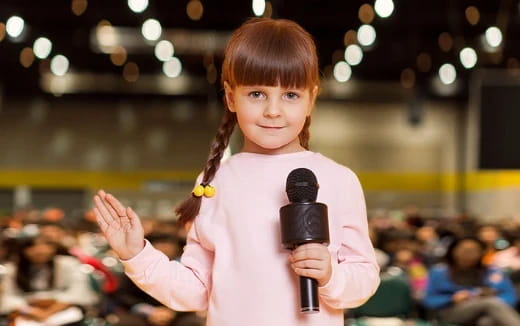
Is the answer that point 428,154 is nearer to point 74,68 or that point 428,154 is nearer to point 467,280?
point 74,68

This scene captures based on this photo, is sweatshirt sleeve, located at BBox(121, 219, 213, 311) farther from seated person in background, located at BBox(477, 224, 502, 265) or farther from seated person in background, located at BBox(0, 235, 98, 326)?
seated person in background, located at BBox(477, 224, 502, 265)

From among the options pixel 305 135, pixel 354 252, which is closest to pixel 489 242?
pixel 305 135

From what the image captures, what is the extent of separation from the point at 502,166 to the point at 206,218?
17.6ft

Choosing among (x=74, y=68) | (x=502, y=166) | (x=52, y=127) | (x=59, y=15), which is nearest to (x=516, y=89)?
(x=502, y=166)

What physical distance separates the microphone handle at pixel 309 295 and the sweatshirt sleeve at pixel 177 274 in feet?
1.09

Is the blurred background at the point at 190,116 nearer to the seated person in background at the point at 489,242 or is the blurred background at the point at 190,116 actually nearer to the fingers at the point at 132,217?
the seated person in background at the point at 489,242

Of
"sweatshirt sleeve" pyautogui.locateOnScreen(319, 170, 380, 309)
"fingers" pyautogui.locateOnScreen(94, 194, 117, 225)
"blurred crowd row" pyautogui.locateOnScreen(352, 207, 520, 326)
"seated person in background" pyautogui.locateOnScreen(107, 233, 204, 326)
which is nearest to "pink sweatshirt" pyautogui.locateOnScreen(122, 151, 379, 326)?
"sweatshirt sleeve" pyautogui.locateOnScreen(319, 170, 380, 309)

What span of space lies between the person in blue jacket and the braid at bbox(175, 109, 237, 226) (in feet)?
22.6

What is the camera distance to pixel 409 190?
29359 mm

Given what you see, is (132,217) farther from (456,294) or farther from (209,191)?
(456,294)

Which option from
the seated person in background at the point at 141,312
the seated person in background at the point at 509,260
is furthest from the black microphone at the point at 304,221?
the seated person in background at the point at 509,260

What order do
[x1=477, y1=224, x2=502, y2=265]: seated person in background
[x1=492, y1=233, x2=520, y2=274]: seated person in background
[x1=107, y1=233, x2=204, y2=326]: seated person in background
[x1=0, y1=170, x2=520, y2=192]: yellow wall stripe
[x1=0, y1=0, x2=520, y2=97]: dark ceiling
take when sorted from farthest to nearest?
[x1=0, y1=170, x2=520, y2=192]: yellow wall stripe < [x1=0, y1=0, x2=520, y2=97]: dark ceiling < [x1=492, y1=233, x2=520, y2=274]: seated person in background < [x1=477, y1=224, x2=502, y2=265]: seated person in background < [x1=107, y1=233, x2=204, y2=326]: seated person in background

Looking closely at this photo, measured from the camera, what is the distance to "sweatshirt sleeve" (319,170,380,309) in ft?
6.15

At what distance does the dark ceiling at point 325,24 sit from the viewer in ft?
58.7
